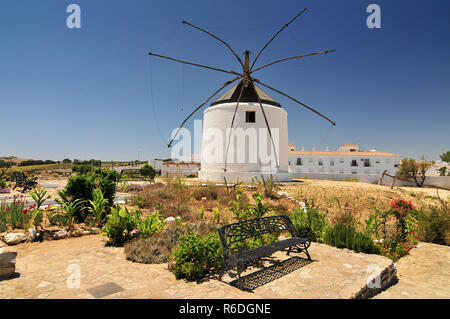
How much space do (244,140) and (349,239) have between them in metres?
14.8

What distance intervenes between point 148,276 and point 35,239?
3.33 m

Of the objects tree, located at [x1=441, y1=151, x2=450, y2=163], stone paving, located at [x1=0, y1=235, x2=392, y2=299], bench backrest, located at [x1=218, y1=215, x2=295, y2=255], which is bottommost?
stone paving, located at [x1=0, y1=235, x2=392, y2=299]

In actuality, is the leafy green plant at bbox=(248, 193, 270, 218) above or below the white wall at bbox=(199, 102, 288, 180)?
below

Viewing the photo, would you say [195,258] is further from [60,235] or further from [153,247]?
[60,235]

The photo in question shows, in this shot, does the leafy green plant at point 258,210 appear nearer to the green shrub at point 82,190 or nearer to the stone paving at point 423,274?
the stone paving at point 423,274

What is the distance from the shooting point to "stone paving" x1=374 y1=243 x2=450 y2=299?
3.54 metres

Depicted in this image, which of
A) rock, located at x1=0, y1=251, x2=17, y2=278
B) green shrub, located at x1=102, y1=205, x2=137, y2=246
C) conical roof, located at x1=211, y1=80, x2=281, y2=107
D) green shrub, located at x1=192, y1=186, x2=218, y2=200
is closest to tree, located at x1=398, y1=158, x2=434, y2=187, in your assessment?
conical roof, located at x1=211, y1=80, x2=281, y2=107

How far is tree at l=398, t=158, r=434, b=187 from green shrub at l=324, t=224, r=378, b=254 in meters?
37.7

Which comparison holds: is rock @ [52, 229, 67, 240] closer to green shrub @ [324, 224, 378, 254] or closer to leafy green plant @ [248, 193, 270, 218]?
leafy green plant @ [248, 193, 270, 218]

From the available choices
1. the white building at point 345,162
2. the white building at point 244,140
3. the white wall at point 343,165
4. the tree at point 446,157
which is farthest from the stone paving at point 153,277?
the tree at point 446,157

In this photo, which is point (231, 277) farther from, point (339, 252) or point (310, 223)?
point (310, 223)

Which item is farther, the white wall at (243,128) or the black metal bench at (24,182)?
the white wall at (243,128)

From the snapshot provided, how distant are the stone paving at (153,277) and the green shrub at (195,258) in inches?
6.0

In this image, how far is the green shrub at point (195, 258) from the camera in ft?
11.9
